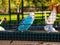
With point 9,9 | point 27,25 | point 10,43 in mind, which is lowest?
point 10,43

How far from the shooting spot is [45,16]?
870cm

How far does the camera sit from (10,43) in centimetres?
836

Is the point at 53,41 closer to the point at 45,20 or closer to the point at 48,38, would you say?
the point at 48,38

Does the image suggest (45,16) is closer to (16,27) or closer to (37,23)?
(37,23)

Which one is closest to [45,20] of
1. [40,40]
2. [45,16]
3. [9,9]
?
[45,16]

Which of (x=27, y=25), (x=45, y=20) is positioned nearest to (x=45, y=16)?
(x=45, y=20)

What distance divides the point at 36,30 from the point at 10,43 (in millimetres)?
1022

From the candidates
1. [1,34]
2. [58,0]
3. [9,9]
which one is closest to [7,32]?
[1,34]

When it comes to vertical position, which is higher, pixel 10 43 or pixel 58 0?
pixel 58 0

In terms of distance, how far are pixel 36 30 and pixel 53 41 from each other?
2.25 feet

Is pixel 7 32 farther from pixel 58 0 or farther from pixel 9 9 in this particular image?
pixel 58 0

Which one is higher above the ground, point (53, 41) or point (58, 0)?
point (58, 0)

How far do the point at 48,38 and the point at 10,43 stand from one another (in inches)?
51.5

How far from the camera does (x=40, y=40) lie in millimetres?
8664
